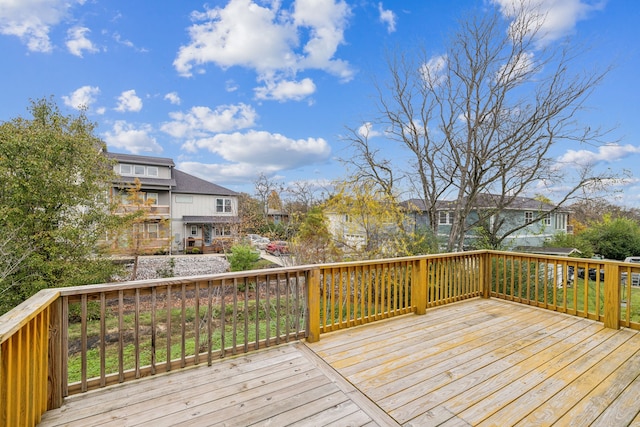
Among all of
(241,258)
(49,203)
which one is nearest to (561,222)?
(241,258)

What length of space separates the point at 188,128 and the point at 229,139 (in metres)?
2.57

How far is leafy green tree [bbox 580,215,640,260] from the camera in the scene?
48.9ft

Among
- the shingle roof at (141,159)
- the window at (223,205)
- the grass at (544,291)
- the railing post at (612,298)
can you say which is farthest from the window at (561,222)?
the shingle roof at (141,159)

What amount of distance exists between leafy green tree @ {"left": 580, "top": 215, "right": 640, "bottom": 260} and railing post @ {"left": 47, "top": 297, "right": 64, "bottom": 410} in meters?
20.8

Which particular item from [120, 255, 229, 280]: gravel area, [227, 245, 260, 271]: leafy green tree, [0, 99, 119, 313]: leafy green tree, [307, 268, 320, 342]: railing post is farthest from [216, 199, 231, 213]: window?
[307, 268, 320, 342]: railing post

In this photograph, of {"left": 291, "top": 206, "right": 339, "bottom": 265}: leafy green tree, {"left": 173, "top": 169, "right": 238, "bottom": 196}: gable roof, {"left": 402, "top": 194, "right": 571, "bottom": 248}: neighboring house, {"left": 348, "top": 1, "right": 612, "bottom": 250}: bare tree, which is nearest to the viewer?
{"left": 291, "top": 206, "right": 339, "bottom": 265}: leafy green tree

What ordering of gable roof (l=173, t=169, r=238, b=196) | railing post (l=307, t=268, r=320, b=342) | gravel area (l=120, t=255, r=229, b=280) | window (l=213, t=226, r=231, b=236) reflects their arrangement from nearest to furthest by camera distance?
railing post (l=307, t=268, r=320, b=342) < gravel area (l=120, t=255, r=229, b=280) < gable roof (l=173, t=169, r=238, b=196) < window (l=213, t=226, r=231, b=236)

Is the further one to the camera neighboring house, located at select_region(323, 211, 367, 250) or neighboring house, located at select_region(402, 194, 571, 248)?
neighboring house, located at select_region(402, 194, 571, 248)

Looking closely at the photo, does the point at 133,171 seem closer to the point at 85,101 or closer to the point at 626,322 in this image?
the point at 85,101

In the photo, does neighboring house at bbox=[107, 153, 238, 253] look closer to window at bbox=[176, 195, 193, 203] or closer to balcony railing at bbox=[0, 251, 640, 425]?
window at bbox=[176, 195, 193, 203]

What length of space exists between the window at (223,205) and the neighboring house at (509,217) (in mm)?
13029

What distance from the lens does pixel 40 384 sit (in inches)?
75.7

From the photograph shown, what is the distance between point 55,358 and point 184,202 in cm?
1921

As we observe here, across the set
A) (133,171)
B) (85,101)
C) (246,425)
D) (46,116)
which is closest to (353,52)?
(85,101)
